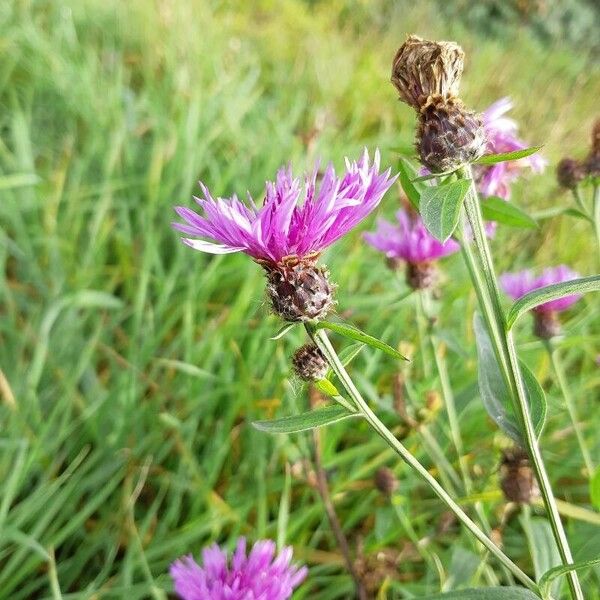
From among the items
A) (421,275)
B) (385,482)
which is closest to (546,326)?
(421,275)

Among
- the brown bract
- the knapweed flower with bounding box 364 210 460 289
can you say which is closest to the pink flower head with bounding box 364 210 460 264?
the knapweed flower with bounding box 364 210 460 289

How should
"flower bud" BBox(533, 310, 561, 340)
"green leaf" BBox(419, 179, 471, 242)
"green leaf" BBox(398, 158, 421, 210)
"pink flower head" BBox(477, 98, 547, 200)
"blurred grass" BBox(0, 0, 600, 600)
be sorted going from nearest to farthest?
"green leaf" BBox(419, 179, 471, 242), "green leaf" BBox(398, 158, 421, 210), "pink flower head" BBox(477, 98, 547, 200), "flower bud" BBox(533, 310, 561, 340), "blurred grass" BBox(0, 0, 600, 600)

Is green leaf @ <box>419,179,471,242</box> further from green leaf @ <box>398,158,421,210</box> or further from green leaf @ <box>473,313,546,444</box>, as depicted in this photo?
green leaf @ <box>473,313,546,444</box>

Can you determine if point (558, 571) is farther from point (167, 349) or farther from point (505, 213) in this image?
point (167, 349)

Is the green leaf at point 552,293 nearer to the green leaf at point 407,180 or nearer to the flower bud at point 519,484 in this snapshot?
the green leaf at point 407,180

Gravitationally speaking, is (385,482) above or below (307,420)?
above

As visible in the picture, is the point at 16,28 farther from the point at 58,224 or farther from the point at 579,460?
the point at 579,460

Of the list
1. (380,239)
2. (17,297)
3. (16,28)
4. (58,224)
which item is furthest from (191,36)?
(380,239)

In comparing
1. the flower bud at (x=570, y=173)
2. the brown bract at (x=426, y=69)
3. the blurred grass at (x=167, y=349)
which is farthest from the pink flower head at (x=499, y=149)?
the blurred grass at (x=167, y=349)
